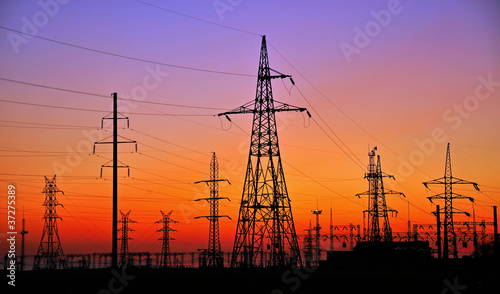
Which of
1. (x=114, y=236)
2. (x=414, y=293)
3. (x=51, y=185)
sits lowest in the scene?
(x=414, y=293)

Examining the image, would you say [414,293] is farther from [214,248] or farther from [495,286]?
[214,248]

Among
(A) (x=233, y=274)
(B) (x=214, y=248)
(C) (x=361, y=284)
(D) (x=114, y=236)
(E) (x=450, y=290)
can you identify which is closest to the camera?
(D) (x=114, y=236)

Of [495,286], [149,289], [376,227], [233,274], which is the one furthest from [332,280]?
[376,227]

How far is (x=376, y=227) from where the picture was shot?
128 metres

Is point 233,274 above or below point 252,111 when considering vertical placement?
below

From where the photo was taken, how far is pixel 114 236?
49219 millimetres

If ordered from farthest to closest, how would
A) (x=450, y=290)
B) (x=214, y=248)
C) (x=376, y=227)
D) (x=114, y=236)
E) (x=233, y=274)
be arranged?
(x=376, y=227) < (x=214, y=248) < (x=233, y=274) < (x=450, y=290) < (x=114, y=236)

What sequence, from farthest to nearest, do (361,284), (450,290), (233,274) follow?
(233,274), (361,284), (450,290)

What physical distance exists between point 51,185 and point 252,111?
4920 centimetres

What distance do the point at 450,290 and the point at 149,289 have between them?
22.9m

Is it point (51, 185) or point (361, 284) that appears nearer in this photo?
point (361, 284)

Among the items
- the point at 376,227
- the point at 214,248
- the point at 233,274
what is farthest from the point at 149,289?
the point at 376,227

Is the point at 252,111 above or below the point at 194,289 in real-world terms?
above

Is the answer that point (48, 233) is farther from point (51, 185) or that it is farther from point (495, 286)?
point (495, 286)
